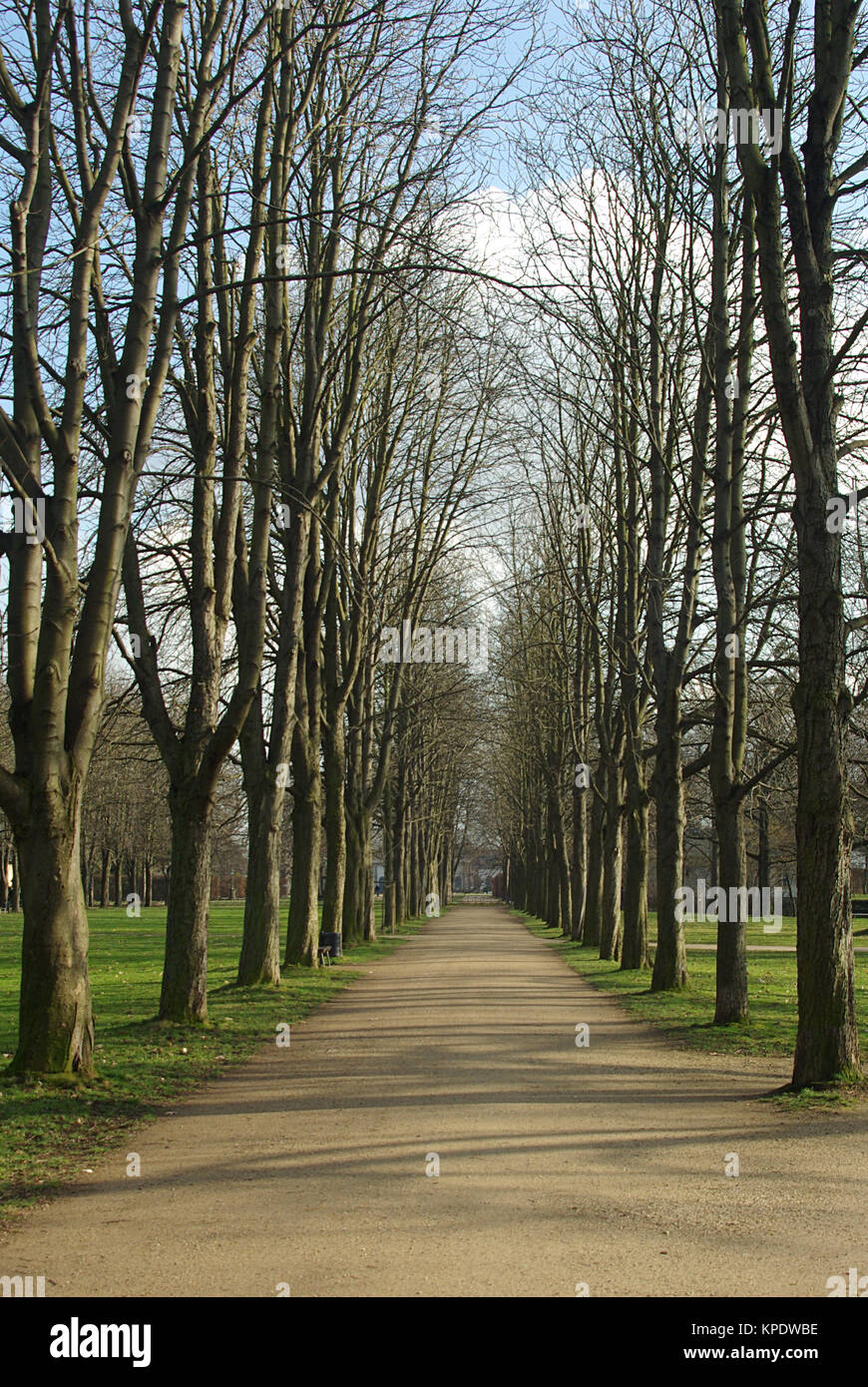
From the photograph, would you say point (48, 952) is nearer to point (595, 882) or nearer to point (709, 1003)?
point (709, 1003)

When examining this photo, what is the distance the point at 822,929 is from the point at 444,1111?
3096mm

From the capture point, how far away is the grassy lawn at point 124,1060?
7.18m

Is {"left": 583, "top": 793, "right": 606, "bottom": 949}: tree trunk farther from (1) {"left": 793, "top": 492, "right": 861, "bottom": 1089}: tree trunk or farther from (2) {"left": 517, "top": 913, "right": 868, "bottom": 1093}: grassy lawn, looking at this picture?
(1) {"left": 793, "top": 492, "right": 861, "bottom": 1089}: tree trunk

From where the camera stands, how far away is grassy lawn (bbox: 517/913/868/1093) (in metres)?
12.5

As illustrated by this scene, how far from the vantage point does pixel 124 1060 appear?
34.6ft

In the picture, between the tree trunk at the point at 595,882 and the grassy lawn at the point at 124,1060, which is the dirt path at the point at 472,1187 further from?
the tree trunk at the point at 595,882

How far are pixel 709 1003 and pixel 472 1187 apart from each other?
421 inches

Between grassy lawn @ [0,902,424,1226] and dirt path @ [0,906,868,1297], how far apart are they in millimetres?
293

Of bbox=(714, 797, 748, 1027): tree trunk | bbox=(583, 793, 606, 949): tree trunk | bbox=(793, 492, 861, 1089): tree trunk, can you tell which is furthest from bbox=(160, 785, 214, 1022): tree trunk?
bbox=(583, 793, 606, 949): tree trunk

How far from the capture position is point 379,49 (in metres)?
14.5

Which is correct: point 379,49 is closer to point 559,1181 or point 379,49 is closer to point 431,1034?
point 431,1034

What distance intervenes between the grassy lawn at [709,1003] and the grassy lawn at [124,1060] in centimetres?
423

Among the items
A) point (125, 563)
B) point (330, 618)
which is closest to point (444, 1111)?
point (125, 563)

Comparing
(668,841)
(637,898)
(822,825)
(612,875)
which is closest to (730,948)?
(668,841)
